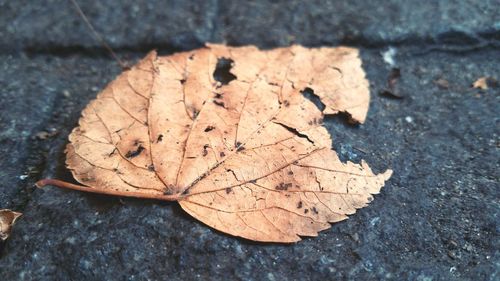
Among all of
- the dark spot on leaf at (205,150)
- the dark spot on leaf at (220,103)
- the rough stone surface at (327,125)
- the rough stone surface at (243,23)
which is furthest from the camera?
the rough stone surface at (243,23)

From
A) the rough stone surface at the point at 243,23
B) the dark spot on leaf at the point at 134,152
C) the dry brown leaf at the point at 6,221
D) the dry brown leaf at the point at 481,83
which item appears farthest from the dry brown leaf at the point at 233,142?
the dry brown leaf at the point at 481,83

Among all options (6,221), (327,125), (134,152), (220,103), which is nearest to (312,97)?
(327,125)

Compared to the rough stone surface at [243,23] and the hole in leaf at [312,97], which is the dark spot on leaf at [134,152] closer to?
the hole in leaf at [312,97]

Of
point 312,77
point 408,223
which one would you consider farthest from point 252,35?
point 408,223

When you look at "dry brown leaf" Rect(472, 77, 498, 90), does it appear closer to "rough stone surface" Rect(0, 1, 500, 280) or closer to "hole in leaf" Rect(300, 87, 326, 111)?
"rough stone surface" Rect(0, 1, 500, 280)

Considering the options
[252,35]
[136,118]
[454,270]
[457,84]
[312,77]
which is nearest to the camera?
[454,270]

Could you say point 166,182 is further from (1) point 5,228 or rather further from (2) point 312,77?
(2) point 312,77

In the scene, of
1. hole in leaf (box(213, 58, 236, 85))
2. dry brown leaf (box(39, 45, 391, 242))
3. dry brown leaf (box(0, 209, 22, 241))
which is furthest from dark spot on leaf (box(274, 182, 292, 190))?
dry brown leaf (box(0, 209, 22, 241))
